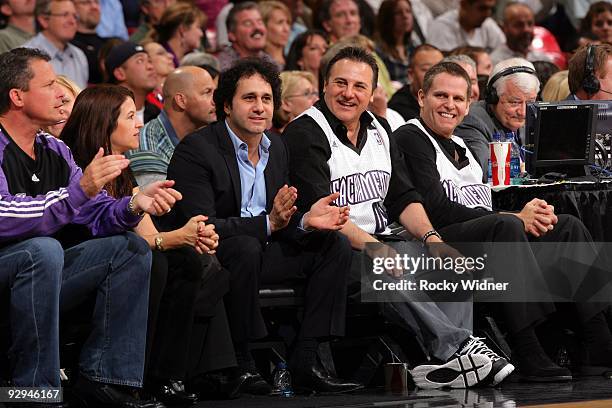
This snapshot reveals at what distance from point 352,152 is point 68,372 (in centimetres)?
183

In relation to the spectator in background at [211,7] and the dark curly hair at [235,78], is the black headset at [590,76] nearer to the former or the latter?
the dark curly hair at [235,78]

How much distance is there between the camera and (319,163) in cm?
620

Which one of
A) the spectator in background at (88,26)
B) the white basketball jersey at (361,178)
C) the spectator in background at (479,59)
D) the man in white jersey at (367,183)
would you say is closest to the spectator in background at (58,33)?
the spectator in background at (88,26)

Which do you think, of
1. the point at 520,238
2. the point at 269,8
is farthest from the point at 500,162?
the point at 269,8

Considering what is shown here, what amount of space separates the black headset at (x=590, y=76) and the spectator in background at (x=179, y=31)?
3591 millimetres

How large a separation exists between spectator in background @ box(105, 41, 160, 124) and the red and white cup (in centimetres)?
253

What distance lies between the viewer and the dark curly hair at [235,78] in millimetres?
6219

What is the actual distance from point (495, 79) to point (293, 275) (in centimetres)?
222

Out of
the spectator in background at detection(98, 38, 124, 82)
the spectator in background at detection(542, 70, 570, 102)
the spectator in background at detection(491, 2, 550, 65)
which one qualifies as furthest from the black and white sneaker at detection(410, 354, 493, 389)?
the spectator in background at detection(491, 2, 550, 65)

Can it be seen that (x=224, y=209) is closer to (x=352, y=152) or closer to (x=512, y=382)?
(x=352, y=152)

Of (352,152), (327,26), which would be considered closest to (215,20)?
(327,26)

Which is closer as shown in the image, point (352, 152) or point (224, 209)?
point (224, 209)

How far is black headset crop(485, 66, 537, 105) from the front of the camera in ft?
24.1

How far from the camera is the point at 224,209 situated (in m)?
5.95
